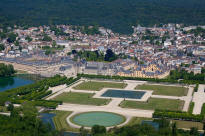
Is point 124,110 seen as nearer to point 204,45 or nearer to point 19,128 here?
point 19,128

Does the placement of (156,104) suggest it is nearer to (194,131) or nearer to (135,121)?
(135,121)

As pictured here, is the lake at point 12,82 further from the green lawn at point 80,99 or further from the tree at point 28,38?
the tree at point 28,38

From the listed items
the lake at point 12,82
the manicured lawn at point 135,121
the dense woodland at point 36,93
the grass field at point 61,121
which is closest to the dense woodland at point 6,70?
the lake at point 12,82

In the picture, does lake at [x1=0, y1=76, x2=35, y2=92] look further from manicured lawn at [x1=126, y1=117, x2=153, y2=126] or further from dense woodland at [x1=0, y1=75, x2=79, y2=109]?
manicured lawn at [x1=126, y1=117, x2=153, y2=126]

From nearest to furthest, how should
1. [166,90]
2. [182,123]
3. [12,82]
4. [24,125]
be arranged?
[24,125], [182,123], [166,90], [12,82]

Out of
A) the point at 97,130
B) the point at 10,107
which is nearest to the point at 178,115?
the point at 97,130

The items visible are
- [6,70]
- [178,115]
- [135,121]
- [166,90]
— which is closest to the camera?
[135,121]

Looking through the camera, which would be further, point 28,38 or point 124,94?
point 28,38
